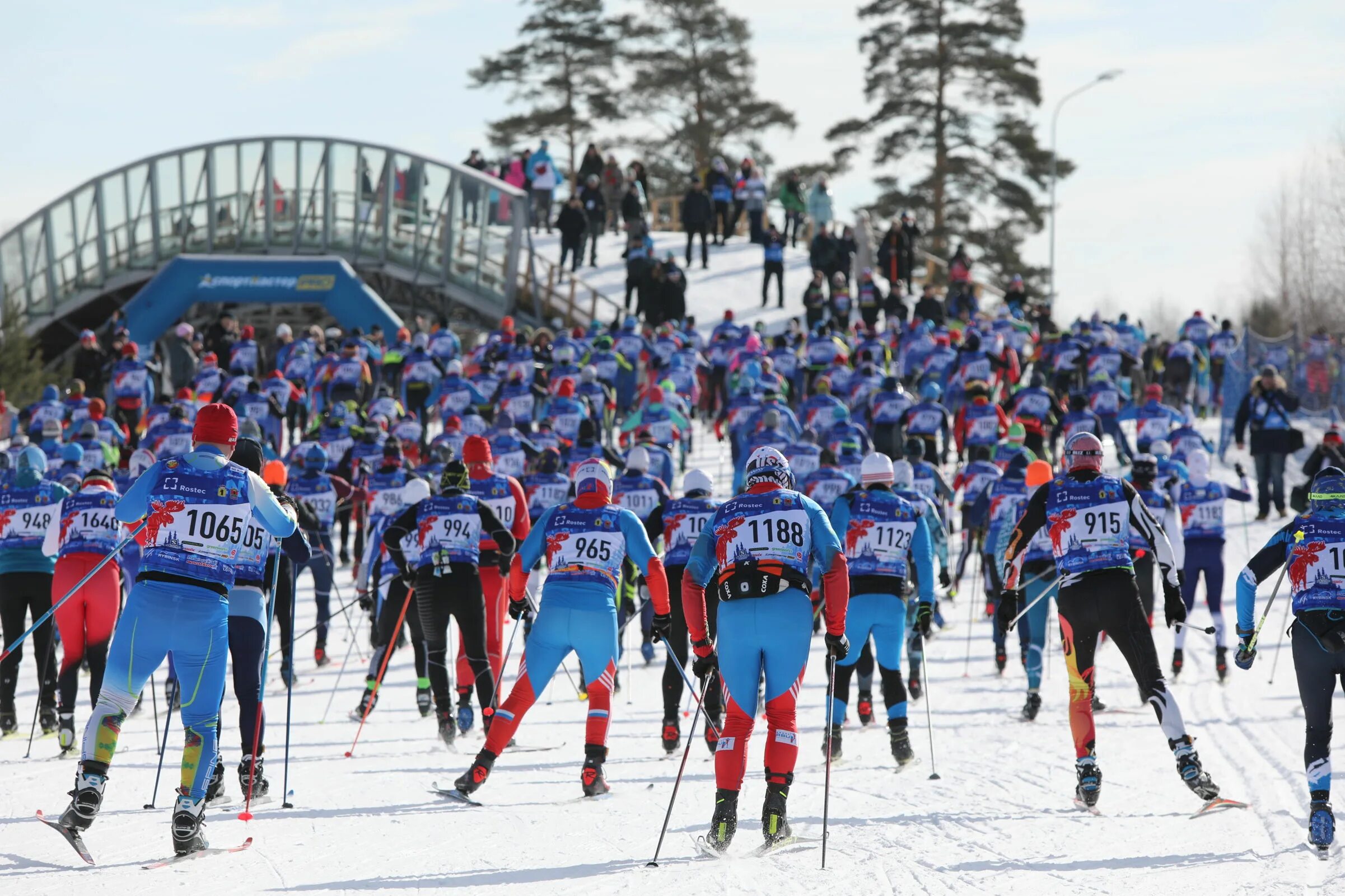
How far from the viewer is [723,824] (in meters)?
7.05

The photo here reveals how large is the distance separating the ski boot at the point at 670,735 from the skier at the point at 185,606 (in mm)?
3430

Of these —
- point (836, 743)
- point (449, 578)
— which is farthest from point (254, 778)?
point (836, 743)

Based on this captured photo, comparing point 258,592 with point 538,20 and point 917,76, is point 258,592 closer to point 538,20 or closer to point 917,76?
point 917,76

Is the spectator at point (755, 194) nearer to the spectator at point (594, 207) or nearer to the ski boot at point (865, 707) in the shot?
the spectator at point (594, 207)

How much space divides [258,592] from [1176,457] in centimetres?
1120

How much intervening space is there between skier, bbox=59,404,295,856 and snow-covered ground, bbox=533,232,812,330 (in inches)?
1054

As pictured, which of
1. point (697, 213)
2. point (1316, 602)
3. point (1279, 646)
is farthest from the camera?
point (697, 213)

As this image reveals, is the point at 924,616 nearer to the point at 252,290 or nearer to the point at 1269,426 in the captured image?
the point at 1269,426

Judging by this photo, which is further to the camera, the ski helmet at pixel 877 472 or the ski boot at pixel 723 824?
the ski helmet at pixel 877 472

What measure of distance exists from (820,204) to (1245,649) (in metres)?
28.5

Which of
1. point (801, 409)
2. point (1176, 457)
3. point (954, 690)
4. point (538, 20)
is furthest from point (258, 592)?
point (538, 20)

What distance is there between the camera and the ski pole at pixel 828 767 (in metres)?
6.82

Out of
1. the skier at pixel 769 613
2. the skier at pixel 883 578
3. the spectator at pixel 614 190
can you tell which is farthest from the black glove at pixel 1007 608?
the spectator at pixel 614 190

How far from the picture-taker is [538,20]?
182 feet
